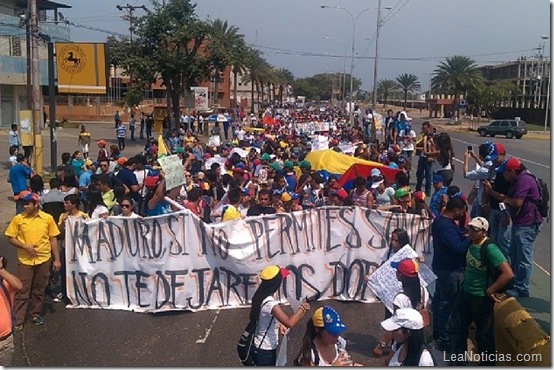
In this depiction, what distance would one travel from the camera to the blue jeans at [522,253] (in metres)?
7.17

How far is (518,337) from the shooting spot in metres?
5.03

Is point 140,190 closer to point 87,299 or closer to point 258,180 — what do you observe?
point 258,180

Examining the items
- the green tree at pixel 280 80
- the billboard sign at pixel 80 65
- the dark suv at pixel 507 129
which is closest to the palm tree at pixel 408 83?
the green tree at pixel 280 80

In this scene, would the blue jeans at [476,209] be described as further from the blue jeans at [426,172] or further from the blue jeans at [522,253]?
the blue jeans at [426,172]

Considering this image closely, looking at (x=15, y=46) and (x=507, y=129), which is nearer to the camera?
(x=15, y=46)

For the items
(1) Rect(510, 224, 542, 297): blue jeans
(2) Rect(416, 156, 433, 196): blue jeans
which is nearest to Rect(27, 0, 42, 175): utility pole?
(2) Rect(416, 156, 433, 196): blue jeans

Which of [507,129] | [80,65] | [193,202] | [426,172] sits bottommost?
[507,129]

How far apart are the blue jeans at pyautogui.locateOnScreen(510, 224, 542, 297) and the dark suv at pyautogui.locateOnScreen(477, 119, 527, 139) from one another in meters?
41.1

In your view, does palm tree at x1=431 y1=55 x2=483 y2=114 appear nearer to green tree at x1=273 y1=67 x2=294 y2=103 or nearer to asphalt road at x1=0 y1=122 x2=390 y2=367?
green tree at x1=273 y1=67 x2=294 y2=103

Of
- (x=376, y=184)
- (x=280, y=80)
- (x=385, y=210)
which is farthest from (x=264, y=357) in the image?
(x=280, y=80)

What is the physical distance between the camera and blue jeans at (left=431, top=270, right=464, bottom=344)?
5879mm

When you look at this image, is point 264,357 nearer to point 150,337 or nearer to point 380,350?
point 380,350

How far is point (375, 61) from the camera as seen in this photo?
128 ft

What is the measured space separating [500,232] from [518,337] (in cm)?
274
